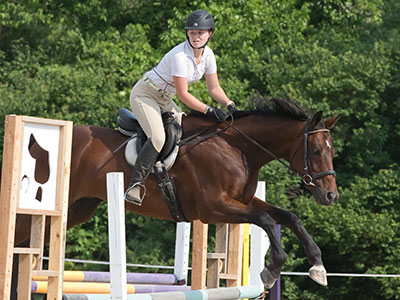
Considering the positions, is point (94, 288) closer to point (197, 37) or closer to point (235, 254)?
point (235, 254)

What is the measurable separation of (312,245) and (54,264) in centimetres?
178

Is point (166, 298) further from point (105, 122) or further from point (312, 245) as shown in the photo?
point (105, 122)

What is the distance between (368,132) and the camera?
46.6ft

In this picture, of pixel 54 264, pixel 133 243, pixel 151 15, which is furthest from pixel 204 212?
pixel 151 15

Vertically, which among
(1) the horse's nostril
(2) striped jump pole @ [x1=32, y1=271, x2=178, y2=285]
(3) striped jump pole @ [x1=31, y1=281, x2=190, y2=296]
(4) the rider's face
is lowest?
(3) striped jump pole @ [x1=31, y1=281, x2=190, y2=296]

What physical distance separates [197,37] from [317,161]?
1207 mm

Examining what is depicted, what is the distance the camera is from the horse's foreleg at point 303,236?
5633 millimetres

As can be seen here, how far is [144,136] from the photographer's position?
627 centimetres

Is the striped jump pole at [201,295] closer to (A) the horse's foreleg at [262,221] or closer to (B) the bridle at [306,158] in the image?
(A) the horse's foreleg at [262,221]

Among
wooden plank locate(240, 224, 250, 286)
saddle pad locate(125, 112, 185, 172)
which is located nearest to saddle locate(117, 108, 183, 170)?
saddle pad locate(125, 112, 185, 172)

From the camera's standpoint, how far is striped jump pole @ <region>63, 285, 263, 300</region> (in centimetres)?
492

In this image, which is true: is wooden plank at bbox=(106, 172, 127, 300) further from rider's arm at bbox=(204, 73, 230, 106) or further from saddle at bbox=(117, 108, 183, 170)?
rider's arm at bbox=(204, 73, 230, 106)

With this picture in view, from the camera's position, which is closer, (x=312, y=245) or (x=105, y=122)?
(x=312, y=245)

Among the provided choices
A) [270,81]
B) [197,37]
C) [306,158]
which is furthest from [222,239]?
[270,81]
